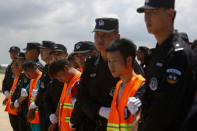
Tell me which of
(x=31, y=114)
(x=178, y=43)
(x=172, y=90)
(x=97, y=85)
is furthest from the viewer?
(x=31, y=114)

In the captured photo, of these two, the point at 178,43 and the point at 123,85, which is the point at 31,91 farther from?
the point at 178,43

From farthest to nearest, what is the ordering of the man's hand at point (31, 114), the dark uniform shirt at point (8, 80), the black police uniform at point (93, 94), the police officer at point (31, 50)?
the dark uniform shirt at point (8, 80) → the police officer at point (31, 50) → the man's hand at point (31, 114) → the black police uniform at point (93, 94)

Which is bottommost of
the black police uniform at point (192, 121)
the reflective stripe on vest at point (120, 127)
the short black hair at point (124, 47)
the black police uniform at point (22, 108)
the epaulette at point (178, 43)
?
the black police uniform at point (22, 108)

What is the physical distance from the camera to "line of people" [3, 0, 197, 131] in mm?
2559

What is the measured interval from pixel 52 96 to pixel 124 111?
2679mm

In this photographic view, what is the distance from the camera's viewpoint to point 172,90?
2533 mm

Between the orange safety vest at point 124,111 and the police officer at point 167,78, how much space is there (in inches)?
13.3

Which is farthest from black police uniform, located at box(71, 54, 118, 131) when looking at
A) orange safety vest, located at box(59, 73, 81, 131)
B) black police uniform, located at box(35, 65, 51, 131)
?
black police uniform, located at box(35, 65, 51, 131)

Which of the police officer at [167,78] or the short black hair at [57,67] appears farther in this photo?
the short black hair at [57,67]

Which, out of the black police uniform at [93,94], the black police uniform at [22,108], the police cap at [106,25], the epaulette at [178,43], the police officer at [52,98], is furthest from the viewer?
the black police uniform at [22,108]

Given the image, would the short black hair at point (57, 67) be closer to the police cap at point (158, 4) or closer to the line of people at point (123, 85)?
the line of people at point (123, 85)

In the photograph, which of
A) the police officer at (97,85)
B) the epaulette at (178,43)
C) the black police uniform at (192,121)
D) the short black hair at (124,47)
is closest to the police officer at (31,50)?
the police officer at (97,85)

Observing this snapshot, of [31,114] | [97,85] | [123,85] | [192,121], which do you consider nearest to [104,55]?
[97,85]

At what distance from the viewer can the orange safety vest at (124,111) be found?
3250mm
